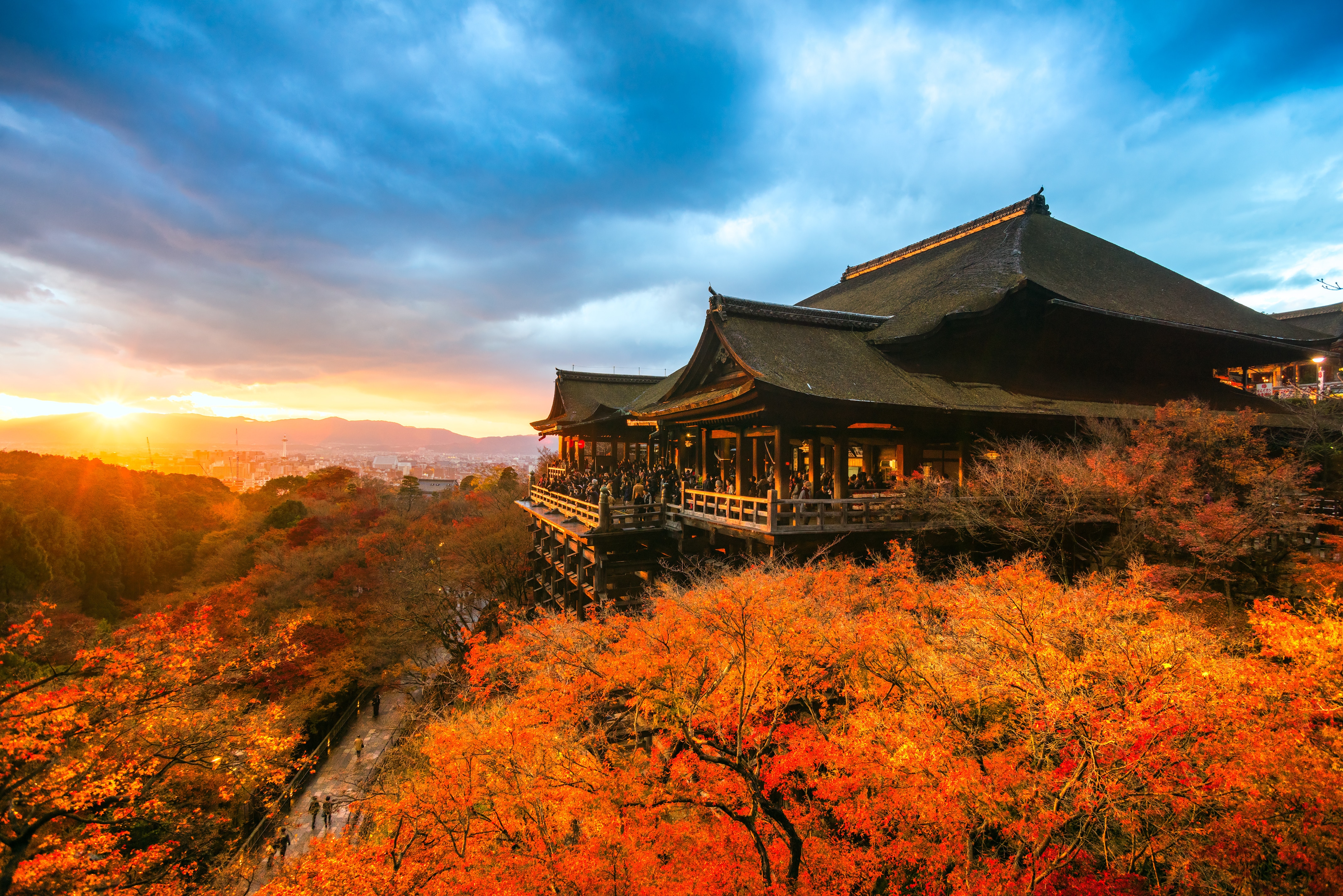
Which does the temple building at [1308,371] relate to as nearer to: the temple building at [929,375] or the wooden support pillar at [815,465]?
the temple building at [929,375]

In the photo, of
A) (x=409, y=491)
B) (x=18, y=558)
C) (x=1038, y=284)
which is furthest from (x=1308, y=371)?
(x=409, y=491)

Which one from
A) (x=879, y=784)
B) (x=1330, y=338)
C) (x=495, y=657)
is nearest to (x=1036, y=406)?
(x=879, y=784)

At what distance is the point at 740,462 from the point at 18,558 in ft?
127

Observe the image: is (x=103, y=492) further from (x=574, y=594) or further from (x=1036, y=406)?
(x=1036, y=406)

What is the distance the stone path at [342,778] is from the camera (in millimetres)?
17766

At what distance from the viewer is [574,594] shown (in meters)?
22.8

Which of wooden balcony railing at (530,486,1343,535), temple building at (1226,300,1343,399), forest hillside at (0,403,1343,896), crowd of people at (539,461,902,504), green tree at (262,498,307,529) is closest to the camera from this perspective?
forest hillside at (0,403,1343,896)

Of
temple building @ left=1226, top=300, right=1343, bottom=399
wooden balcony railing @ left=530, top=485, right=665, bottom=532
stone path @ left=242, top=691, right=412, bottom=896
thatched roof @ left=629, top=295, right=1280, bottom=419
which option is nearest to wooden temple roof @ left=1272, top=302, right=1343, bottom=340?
temple building @ left=1226, top=300, right=1343, bottom=399

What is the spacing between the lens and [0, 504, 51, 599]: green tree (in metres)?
26.9

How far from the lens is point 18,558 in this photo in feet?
91.7

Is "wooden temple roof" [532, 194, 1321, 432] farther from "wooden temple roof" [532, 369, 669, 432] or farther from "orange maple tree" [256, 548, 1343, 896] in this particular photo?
"wooden temple roof" [532, 369, 669, 432]

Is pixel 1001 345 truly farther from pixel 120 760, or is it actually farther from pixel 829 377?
pixel 120 760

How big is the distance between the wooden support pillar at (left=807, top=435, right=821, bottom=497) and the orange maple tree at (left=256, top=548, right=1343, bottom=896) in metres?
3.32

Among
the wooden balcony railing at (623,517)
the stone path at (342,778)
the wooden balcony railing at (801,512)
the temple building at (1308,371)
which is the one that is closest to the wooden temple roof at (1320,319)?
the temple building at (1308,371)
